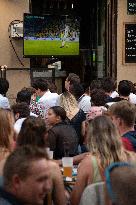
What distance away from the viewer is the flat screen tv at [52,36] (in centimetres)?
1366

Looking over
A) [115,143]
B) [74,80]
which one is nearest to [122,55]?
[74,80]

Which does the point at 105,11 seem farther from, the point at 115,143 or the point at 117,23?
the point at 115,143

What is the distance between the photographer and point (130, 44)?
14.1m

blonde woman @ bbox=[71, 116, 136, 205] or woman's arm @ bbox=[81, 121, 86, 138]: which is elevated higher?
blonde woman @ bbox=[71, 116, 136, 205]

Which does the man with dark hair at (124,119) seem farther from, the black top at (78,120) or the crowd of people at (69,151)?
the black top at (78,120)

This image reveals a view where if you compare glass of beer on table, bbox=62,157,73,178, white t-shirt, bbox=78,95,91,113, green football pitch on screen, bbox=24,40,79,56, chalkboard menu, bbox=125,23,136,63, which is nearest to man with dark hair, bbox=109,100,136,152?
glass of beer on table, bbox=62,157,73,178

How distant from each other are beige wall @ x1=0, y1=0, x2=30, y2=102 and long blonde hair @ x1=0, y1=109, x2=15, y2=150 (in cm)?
931

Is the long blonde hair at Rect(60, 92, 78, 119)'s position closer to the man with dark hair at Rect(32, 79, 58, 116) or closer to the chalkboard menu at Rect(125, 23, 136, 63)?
the man with dark hair at Rect(32, 79, 58, 116)

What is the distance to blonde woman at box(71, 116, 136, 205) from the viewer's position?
4145mm

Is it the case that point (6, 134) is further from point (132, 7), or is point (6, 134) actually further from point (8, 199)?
point (132, 7)

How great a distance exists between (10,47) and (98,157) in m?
10.1

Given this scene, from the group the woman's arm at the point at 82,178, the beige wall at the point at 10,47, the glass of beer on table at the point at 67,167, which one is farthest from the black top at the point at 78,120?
the beige wall at the point at 10,47

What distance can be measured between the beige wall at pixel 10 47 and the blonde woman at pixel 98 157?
9828 millimetres

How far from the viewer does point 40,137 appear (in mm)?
4801
